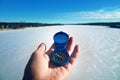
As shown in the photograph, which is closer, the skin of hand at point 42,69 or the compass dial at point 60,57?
the skin of hand at point 42,69

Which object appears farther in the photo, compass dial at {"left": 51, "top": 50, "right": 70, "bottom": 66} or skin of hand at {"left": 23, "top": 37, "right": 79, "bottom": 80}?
compass dial at {"left": 51, "top": 50, "right": 70, "bottom": 66}

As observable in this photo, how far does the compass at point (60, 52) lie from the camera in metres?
1.94

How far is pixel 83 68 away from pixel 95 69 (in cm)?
24

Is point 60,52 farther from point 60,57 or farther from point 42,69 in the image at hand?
point 42,69

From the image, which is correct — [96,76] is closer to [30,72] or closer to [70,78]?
[70,78]

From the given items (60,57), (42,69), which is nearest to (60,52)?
(60,57)

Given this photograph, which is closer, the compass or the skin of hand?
the skin of hand

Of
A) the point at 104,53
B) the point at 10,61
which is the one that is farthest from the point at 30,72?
the point at 104,53

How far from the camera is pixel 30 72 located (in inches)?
64.0

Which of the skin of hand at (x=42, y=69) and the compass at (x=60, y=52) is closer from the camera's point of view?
the skin of hand at (x=42, y=69)

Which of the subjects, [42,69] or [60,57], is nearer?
[42,69]

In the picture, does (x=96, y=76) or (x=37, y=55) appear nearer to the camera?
(x=37, y=55)

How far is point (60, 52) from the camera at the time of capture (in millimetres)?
2146

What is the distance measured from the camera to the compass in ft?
6.35
